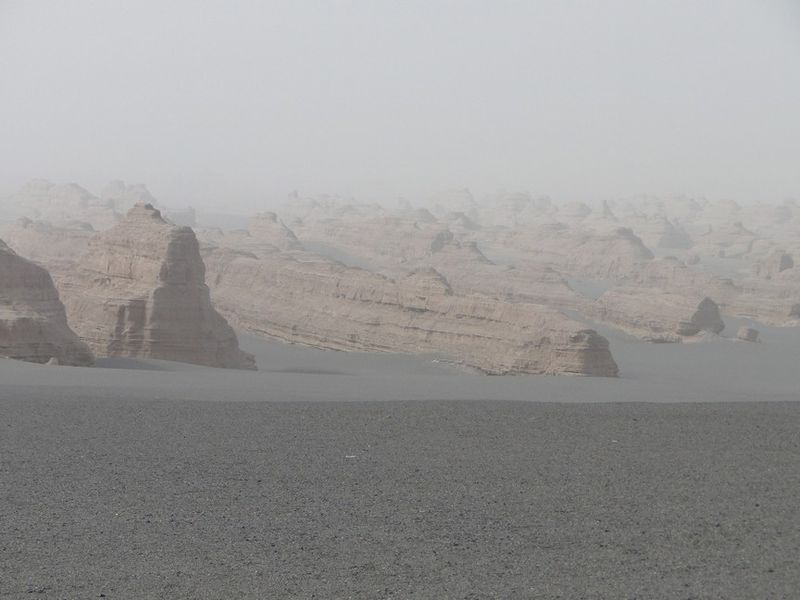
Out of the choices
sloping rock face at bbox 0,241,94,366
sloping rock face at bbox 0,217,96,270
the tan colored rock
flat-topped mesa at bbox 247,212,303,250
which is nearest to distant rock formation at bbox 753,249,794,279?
the tan colored rock

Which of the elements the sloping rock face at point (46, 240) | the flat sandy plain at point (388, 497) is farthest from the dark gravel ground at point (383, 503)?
the sloping rock face at point (46, 240)

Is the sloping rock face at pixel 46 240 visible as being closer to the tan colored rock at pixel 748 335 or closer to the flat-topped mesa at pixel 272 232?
the flat-topped mesa at pixel 272 232

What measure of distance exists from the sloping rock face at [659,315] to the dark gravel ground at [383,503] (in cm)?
3323

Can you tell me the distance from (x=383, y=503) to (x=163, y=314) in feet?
62.1

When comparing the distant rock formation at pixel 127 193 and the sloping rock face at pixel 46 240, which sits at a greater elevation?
the distant rock formation at pixel 127 193

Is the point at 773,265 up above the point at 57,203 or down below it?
below

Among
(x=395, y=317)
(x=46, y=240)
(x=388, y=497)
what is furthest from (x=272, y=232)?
(x=388, y=497)

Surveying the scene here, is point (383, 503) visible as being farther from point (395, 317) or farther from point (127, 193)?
point (127, 193)

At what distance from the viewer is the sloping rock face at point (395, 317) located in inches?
1068

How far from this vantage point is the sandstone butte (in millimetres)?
27125

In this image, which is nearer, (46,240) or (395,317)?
(395,317)

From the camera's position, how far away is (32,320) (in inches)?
831

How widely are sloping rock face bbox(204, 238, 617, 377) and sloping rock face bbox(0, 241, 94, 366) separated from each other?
12072 mm

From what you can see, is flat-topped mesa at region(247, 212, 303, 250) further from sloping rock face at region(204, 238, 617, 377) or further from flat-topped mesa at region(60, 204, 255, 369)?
flat-topped mesa at region(60, 204, 255, 369)
